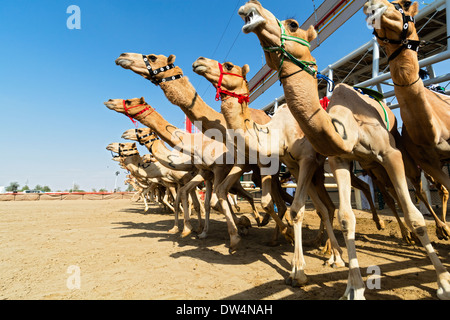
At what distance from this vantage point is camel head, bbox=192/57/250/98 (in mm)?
4457

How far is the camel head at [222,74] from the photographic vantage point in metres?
4.46

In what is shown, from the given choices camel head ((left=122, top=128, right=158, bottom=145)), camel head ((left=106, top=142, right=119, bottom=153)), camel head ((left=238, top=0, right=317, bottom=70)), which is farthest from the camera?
camel head ((left=106, top=142, right=119, bottom=153))

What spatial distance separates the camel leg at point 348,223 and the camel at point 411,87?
3.41 ft

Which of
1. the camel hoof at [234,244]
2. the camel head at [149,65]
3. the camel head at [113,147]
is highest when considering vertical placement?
the camel head at [149,65]

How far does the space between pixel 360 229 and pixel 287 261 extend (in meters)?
4.19

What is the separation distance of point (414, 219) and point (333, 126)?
4.42ft

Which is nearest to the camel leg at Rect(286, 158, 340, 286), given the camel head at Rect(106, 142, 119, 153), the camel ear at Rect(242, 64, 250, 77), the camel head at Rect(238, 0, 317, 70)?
the camel head at Rect(238, 0, 317, 70)

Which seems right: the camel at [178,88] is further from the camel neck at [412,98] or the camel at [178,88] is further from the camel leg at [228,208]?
the camel neck at [412,98]

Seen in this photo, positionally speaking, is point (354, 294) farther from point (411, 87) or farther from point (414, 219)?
point (411, 87)

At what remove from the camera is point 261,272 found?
359cm

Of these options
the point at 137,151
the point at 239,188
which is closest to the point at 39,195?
the point at 137,151

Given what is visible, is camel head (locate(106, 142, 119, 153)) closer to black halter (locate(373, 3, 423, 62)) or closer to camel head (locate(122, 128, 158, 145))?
camel head (locate(122, 128, 158, 145))

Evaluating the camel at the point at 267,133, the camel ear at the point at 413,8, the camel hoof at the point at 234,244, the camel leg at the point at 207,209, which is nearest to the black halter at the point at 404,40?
the camel ear at the point at 413,8

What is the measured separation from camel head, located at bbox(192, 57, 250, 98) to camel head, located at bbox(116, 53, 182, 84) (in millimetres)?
1001
